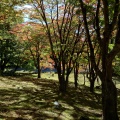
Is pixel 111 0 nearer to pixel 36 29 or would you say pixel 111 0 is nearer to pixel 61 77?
pixel 61 77

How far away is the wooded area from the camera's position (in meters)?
8.65

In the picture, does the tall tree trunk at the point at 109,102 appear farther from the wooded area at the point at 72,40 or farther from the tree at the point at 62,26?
the tree at the point at 62,26

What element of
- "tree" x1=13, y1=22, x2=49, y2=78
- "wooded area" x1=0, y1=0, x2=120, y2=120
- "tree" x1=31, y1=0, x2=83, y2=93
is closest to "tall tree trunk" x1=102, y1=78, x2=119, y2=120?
"wooded area" x1=0, y1=0, x2=120, y2=120

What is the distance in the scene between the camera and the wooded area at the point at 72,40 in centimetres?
865

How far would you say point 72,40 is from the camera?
719 inches

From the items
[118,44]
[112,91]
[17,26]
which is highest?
[17,26]

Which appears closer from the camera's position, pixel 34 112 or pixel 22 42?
pixel 34 112

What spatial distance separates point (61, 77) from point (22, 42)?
13178 millimetres

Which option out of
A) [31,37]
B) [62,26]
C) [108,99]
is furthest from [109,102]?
[31,37]

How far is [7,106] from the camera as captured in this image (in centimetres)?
1102

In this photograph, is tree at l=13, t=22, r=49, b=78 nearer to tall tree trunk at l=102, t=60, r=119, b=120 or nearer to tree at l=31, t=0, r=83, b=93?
tree at l=31, t=0, r=83, b=93

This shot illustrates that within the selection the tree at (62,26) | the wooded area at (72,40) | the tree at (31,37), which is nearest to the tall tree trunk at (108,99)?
the wooded area at (72,40)

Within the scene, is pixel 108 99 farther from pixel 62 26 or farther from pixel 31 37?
pixel 31 37

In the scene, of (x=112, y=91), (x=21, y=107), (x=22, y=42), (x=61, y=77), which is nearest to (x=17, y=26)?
(x=22, y=42)
